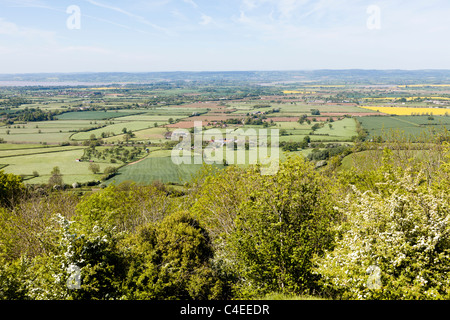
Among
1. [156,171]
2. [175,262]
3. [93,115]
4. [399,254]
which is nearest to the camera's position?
[399,254]

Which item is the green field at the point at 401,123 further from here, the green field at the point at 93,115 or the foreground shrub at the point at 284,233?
the green field at the point at 93,115

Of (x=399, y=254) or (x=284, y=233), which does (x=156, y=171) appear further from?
(x=399, y=254)

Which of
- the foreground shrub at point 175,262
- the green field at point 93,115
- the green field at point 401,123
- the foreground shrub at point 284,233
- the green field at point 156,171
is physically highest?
the green field at point 93,115

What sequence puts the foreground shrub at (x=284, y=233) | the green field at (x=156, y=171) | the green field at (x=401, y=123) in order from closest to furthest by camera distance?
the foreground shrub at (x=284, y=233) < the green field at (x=156, y=171) < the green field at (x=401, y=123)

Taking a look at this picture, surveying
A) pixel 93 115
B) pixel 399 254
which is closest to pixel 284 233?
pixel 399 254

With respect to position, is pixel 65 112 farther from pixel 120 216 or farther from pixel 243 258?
pixel 243 258

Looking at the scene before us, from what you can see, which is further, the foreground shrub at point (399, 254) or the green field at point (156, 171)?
the green field at point (156, 171)

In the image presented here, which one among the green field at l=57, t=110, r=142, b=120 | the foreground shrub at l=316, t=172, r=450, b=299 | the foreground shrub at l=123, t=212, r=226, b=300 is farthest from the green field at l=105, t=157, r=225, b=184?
the green field at l=57, t=110, r=142, b=120

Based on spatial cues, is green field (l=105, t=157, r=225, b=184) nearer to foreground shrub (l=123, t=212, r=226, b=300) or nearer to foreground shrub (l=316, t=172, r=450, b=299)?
foreground shrub (l=123, t=212, r=226, b=300)

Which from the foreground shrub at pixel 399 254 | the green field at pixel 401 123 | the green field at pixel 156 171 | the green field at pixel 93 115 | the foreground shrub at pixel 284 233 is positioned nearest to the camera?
the foreground shrub at pixel 399 254

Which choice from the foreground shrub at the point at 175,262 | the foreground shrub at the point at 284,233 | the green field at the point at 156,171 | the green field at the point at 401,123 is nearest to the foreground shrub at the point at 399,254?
the foreground shrub at the point at 284,233

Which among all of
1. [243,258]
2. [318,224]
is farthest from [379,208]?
[243,258]

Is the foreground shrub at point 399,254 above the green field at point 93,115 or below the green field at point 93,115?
below
